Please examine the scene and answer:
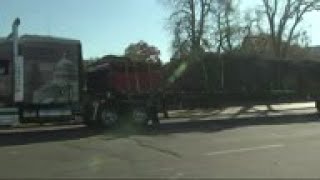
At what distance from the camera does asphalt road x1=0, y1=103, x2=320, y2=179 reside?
14.3 m

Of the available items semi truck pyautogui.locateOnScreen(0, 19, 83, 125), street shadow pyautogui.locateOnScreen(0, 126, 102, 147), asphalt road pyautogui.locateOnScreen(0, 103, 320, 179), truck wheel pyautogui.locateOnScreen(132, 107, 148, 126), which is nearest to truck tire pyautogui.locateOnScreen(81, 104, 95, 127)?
street shadow pyautogui.locateOnScreen(0, 126, 102, 147)

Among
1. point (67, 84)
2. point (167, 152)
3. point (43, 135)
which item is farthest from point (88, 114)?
point (167, 152)

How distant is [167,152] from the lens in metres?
17.7

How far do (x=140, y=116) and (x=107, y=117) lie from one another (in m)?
1.45

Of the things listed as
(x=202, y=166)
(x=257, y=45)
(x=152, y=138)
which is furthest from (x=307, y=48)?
(x=202, y=166)

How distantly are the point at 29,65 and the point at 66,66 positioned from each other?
145 centimetres

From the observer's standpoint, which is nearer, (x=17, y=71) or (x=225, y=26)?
(x=17, y=71)

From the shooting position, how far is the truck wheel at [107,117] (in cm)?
2694

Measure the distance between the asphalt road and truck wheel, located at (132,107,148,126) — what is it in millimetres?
1306

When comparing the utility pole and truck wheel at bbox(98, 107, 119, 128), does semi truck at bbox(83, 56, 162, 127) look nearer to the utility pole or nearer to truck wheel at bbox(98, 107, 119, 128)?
truck wheel at bbox(98, 107, 119, 128)

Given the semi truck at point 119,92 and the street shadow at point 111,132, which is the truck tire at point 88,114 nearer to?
the semi truck at point 119,92

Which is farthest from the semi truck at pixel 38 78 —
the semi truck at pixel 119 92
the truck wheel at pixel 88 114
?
the semi truck at pixel 119 92

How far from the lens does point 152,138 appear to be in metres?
21.8

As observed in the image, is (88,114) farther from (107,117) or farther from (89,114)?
(107,117)
